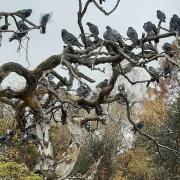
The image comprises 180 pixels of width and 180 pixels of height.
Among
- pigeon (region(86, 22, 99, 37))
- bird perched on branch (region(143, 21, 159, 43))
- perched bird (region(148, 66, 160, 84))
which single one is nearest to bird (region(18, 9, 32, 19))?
pigeon (region(86, 22, 99, 37))

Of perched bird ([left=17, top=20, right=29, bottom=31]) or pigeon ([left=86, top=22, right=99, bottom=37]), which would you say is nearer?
pigeon ([left=86, top=22, right=99, bottom=37])

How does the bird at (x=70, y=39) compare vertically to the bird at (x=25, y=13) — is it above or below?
below

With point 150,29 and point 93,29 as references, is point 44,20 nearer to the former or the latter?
point 93,29

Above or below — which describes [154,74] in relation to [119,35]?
below

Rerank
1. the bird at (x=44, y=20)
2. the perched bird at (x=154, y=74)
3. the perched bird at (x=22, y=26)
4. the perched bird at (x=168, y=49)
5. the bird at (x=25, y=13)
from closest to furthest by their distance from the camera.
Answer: the perched bird at (x=168, y=49) < the perched bird at (x=154, y=74) < the bird at (x=44, y=20) < the bird at (x=25, y=13) < the perched bird at (x=22, y=26)

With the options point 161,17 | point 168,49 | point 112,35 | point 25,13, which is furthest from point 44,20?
point 168,49

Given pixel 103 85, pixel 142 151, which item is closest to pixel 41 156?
pixel 103 85

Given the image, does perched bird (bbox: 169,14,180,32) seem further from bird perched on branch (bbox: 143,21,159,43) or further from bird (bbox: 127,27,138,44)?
bird (bbox: 127,27,138,44)

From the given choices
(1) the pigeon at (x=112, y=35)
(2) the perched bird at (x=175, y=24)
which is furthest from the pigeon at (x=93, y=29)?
(2) the perched bird at (x=175, y=24)

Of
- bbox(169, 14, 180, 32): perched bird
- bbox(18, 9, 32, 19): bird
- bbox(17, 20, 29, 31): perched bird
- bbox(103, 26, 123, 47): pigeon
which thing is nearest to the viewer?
bbox(169, 14, 180, 32): perched bird

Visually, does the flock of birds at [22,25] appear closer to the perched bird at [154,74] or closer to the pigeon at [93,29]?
the pigeon at [93,29]

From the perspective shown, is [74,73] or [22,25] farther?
[22,25]

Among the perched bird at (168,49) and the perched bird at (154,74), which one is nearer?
the perched bird at (168,49)

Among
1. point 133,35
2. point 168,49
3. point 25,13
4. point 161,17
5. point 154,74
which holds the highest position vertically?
point 25,13
